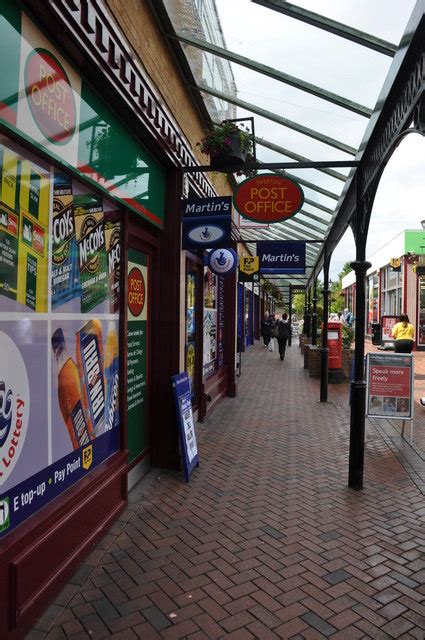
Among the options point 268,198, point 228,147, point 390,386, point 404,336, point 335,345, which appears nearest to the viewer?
point 228,147

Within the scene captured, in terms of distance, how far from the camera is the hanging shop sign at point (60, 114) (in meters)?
2.34

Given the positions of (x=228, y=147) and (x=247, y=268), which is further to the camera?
(x=247, y=268)

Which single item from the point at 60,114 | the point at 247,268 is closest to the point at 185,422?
the point at 60,114

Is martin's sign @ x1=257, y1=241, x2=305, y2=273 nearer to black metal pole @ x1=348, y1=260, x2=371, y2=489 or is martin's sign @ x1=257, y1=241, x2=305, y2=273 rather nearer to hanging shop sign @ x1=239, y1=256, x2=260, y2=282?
hanging shop sign @ x1=239, y1=256, x2=260, y2=282

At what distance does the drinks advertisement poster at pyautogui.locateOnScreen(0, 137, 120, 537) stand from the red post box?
29.1 ft

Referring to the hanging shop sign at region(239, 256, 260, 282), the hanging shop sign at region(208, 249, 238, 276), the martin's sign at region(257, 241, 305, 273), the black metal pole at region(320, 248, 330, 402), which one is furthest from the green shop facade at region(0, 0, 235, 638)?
the hanging shop sign at region(239, 256, 260, 282)

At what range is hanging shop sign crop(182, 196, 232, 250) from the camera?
5266 millimetres

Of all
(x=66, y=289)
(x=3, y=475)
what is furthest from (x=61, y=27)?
(x=3, y=475)

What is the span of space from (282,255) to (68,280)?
8.11 m

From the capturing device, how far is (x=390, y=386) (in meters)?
6.39

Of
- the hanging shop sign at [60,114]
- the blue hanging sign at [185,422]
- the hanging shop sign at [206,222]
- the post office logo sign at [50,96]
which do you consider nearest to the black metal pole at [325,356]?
the hanging shop sign at [206,222]

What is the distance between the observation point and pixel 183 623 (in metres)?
2.68

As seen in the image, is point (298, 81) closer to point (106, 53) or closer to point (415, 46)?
point (415, 46)

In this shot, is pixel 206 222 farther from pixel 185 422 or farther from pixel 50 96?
pixel 50 96
